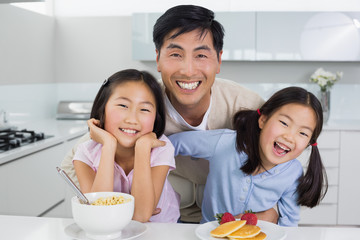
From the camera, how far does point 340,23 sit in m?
3.84

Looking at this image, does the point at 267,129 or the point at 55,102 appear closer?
the point at 267,129

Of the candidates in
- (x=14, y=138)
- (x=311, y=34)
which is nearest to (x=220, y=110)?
(x=14, y=138)

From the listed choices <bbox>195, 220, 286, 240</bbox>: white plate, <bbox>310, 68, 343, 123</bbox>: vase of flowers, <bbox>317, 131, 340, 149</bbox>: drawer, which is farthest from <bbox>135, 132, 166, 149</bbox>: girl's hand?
<bbox>310, 68, 343, 123</bbox>: vase of flowers

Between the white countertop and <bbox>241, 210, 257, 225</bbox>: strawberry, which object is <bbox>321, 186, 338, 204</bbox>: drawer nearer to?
the white countertop

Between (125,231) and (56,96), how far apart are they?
3792mm

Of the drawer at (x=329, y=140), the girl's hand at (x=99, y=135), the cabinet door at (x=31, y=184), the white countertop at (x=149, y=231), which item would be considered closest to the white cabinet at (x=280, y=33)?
the drawer at (x=329, y=140)

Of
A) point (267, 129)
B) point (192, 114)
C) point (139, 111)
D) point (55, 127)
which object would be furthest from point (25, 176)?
point (267, 129)

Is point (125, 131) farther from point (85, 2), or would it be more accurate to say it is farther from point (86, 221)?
point (85, 2)

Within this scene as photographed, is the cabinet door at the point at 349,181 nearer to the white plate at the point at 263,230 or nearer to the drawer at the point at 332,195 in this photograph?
the drawer at the point at 332,195

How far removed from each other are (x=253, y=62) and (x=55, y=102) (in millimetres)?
2151

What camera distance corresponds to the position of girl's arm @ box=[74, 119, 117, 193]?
1.35 metres

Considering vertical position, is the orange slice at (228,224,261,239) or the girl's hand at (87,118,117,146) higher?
the girl's hand at (87,118,117,146)

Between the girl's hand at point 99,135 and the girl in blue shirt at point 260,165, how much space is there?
348 mm

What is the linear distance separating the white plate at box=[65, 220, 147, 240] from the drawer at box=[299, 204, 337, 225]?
3020 mm
